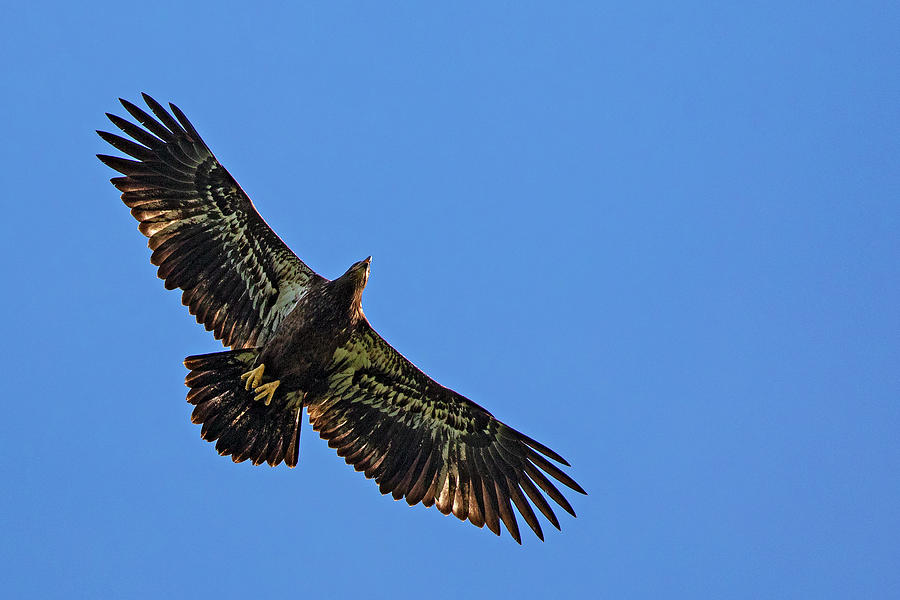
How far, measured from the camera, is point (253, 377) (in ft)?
37.7

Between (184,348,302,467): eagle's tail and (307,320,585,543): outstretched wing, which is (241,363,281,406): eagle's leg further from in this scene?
(307,320,585,543): outstretched wing

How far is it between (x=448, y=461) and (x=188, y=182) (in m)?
4.02

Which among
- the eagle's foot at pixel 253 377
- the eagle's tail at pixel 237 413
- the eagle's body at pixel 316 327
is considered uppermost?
the eagle's body at pixel 316 327

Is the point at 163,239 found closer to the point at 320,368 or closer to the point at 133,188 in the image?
the point at 133,188

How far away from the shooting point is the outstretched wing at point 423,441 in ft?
39.8

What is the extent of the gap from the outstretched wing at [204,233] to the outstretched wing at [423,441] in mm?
1020

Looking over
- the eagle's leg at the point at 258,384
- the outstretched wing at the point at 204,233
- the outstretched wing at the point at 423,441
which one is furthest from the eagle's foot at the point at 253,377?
the outstretched wing at the point at 423,441

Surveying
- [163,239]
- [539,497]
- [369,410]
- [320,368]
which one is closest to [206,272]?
[163,239]

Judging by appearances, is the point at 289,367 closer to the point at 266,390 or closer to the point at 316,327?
the point at 266,390

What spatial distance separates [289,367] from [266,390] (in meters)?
0.35

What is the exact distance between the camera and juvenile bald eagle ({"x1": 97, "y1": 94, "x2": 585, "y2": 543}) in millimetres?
11516

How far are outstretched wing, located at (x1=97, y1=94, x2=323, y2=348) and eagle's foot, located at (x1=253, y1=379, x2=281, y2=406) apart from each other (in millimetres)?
583

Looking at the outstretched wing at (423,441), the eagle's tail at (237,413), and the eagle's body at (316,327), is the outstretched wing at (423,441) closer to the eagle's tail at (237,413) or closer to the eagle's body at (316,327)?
the eagle's body at (316,327)

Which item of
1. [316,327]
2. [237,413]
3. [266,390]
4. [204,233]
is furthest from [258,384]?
[204,233]
